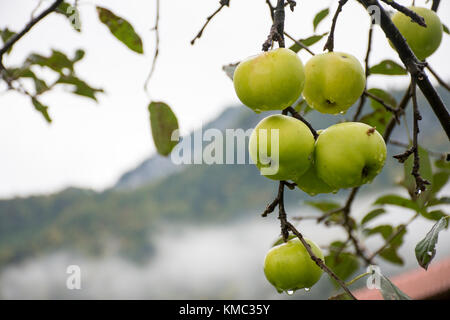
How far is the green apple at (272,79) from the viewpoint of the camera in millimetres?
541

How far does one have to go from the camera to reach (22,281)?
10078 millimetres

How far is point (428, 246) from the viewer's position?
1.95 ft

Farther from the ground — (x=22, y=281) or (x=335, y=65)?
(x=22, y=281)

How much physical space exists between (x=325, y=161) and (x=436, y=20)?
1.31 ft

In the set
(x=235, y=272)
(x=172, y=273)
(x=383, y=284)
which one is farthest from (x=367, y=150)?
(x=172, y=273)

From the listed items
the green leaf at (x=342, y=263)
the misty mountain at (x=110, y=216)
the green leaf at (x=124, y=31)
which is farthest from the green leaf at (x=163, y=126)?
the misty mountain at (x=110, y=216)

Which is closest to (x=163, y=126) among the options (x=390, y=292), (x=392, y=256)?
(x=390, y=292)

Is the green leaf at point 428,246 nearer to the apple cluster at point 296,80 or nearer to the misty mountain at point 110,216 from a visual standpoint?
the apple cluster at point 296,80

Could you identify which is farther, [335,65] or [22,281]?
[22,281]

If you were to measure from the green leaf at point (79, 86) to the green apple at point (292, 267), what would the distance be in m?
0.74

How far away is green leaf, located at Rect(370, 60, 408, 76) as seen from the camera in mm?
917

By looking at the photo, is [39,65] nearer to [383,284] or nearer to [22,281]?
[383,284]

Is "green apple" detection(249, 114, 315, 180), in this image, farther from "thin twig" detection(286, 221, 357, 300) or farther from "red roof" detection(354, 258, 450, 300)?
"red roof" detection(354, 258, 450, 300)
